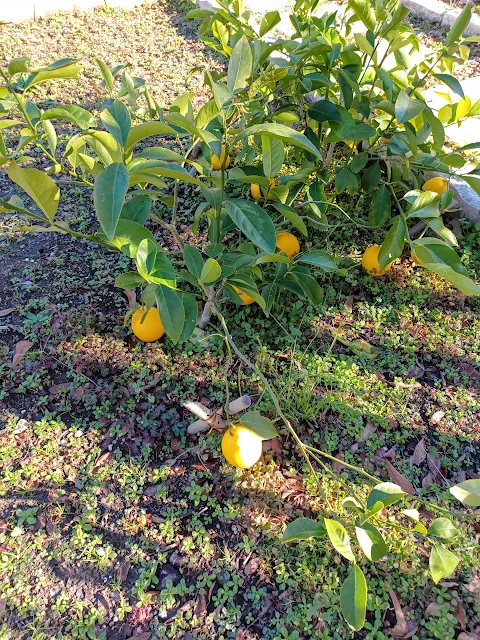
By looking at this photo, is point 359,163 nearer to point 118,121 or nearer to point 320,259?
point 320,259

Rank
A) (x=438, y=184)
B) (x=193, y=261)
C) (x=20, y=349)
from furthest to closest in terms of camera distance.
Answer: (x=438, y=184)
(x=20, y=349)
(x=193, y=261)

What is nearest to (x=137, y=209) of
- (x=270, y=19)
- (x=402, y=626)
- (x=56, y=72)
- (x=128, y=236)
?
(x=128, y=236)

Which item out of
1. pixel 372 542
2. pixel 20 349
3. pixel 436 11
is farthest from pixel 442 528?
pixel 436 11

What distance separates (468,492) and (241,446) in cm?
72

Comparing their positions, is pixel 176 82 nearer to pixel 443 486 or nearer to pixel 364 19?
pixel 364 19

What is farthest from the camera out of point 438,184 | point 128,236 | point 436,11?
point 436,11

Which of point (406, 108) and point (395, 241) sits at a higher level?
point (406, 108)

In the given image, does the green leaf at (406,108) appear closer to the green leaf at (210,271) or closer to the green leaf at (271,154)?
the green leaf at (271,154)

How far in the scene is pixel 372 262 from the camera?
2.48 meters

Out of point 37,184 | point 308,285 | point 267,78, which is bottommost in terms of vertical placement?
point 308,285

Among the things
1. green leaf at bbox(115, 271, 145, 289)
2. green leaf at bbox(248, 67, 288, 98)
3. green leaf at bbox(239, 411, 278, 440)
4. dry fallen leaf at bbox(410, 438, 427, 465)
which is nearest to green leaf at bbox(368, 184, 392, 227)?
green leaf at bbox(248, 67, 288, 98)

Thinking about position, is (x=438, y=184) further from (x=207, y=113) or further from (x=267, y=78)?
(x=207, y=113)

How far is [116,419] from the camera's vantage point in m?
2.06

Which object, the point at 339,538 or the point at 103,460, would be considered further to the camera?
the point at 103,460
